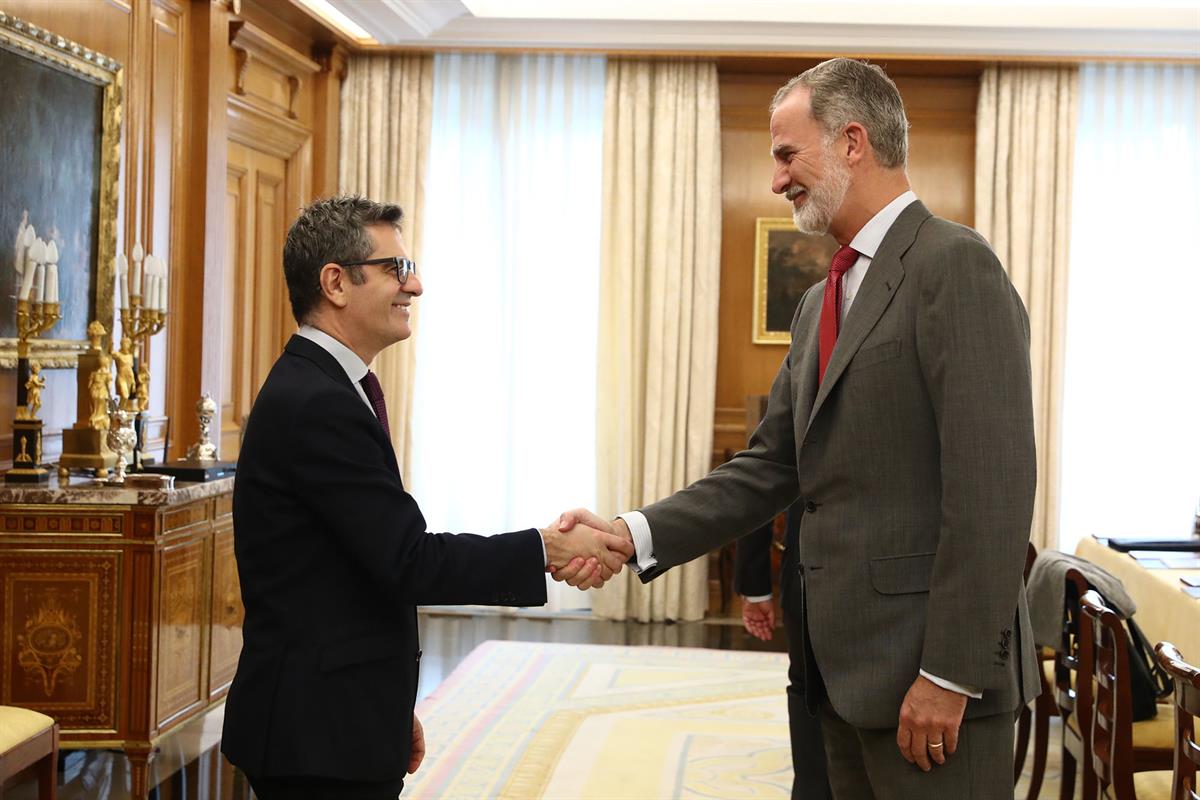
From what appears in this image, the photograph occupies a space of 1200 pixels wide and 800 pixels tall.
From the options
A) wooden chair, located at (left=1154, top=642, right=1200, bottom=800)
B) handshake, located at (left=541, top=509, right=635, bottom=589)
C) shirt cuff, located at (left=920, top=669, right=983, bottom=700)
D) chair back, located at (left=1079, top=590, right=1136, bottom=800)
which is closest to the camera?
shirt cuff, located at (left=920, top=669, right=983, bottom=700)

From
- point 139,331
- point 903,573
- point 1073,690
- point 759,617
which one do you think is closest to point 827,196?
point 903,573

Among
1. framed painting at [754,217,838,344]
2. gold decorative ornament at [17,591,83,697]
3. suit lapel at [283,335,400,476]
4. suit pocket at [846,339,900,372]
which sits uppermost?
framed painting at [754,217,838,344]

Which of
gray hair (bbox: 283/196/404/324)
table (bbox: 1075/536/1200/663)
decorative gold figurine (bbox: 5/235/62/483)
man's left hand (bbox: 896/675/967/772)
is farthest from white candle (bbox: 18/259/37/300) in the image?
table (bbox: 1075/536/1200/663)

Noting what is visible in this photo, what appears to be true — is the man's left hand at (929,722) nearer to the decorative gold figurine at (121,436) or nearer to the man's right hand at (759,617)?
the man's right hand at (759,617)

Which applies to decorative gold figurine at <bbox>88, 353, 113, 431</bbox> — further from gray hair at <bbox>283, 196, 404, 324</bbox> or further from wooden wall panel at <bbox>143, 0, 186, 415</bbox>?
gray hair at <bbox>283, 196, 404, 324</bbox>

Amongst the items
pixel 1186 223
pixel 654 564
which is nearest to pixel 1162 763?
pixel 654 564

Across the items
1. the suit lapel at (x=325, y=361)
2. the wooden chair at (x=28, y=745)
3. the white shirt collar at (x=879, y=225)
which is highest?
the white shirt collar at (x=879, y=225)

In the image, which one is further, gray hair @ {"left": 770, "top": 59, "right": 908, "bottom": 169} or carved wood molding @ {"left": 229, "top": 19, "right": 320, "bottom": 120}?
carved wood molding @ {"left": 229, "top": 19, "right": 320, "bottom": 120}

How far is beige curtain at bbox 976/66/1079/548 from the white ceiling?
292 millimetres

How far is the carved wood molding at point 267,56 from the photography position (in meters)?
6.77

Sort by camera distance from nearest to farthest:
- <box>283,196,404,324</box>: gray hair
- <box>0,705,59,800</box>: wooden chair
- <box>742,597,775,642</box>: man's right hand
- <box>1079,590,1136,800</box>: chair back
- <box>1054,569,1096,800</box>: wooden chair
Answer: <box>283,196,404,324</box>: gray hair
<box>1079,590,1136,800</box>: chair back
<box>0,705,59,800</box>: wooden chair
<box>1054,569,1096,800</box>: wooden chair
<box>742,597,775,642</box>: man's right hand

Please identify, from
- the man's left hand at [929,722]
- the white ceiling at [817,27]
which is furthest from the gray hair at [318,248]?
the white ceiling at [817,27]

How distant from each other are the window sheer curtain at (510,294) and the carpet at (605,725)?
1391mm

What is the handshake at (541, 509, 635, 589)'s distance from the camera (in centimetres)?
276
